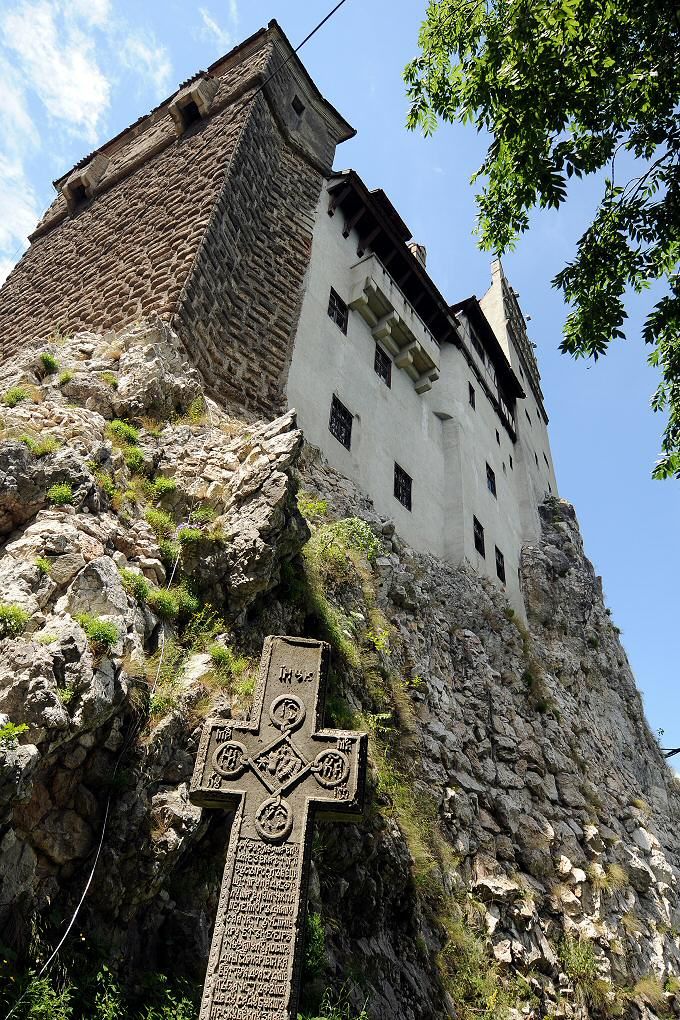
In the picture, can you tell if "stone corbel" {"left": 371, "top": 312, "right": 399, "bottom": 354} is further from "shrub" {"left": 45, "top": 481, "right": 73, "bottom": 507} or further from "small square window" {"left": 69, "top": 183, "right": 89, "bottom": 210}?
"shrub" {"left": 45, "top": 481, "right": 73, "bottom": 507}

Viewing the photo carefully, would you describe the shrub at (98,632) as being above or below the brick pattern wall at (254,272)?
below

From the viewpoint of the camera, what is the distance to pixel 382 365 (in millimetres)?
17031

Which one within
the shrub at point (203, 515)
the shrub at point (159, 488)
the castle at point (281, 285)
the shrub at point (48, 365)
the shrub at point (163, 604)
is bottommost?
the shrub at point (163, 604)

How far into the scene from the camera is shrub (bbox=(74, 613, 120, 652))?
546cm

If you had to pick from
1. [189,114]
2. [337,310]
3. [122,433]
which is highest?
[189,114]

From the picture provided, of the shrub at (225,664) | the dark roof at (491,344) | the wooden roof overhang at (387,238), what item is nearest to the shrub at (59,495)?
the shrub at (225,664)

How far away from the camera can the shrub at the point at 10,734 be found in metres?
4.25

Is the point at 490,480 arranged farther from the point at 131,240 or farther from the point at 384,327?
the point at 131,240

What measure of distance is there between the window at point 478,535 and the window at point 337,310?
5722 mm

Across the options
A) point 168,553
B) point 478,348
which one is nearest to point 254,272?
point 168,553

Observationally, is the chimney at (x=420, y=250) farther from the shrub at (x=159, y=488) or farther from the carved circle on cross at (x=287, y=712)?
the carved circle on cross at (x=287, y=712)

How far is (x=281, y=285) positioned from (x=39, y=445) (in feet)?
25.8

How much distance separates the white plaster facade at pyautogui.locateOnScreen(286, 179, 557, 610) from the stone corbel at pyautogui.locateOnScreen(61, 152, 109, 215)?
5.51 m

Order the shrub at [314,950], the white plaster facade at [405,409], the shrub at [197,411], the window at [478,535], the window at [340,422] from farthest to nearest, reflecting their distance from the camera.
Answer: the window at [478,535]
the white plaster facade at [405,409]
the window at [340,422]
the shrub at [197,411]
the shrub at [314,950]
